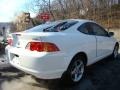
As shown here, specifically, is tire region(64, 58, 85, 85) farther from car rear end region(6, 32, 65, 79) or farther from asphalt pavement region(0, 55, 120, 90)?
car rear end region(6, 32, 65, 79)

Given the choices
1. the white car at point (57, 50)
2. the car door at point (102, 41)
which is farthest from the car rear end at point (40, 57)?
the car door at point (102, 41)

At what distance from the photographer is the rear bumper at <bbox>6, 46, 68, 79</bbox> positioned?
511 centimetres

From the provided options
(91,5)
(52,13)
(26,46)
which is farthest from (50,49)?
(52,13)

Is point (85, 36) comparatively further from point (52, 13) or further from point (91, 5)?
point (52, 13)

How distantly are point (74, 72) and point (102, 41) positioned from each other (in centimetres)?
164

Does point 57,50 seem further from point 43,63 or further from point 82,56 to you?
point 82,56

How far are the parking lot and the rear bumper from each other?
2.10 ft

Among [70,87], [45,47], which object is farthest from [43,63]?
[70,87]

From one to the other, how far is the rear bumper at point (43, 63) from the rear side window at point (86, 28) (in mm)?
1298

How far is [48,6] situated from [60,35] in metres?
29.5

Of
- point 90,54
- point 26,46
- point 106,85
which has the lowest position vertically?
point 106,85

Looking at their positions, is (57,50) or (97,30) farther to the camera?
(97,30)

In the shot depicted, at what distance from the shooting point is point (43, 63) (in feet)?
16.7

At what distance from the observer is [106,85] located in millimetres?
5938
